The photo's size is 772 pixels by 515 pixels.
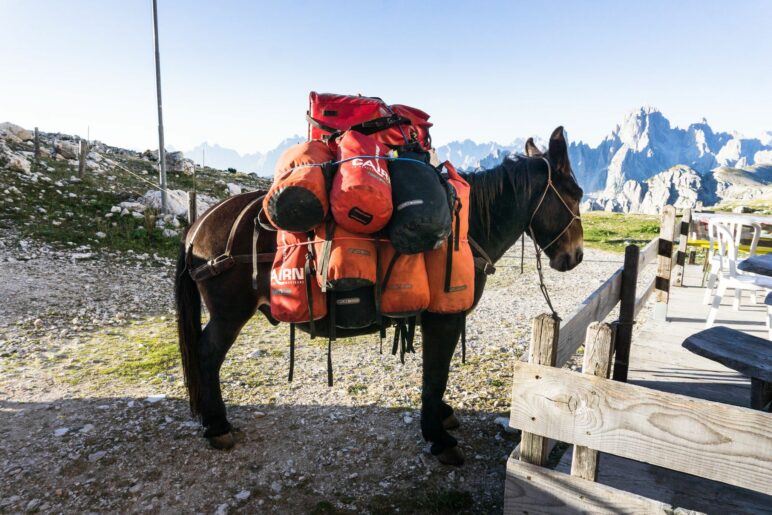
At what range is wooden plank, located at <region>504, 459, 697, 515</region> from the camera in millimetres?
2172

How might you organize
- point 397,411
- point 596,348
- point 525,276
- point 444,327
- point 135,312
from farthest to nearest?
1. point 525,276
2. point 135,312
3. point 397,411
4. point 444,327
5. point 596,348

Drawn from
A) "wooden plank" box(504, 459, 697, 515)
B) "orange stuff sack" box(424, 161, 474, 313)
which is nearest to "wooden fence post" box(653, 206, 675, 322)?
"orange stuff sack" box(424, 161, 474, 313)

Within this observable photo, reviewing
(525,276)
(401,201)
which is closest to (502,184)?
(401,201)

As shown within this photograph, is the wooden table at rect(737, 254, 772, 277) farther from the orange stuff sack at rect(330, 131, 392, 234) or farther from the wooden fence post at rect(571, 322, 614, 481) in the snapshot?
the orange stuff sack at rect(330, 131, 392, 234)

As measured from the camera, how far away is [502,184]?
374 centimetres

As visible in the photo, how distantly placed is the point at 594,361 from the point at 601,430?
35 cm

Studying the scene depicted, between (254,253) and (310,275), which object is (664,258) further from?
(254,253)

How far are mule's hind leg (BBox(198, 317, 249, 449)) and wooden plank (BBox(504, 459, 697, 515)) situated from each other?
249cm

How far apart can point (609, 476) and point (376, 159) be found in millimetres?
2811

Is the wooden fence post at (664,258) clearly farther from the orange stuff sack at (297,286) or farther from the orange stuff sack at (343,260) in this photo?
the orange stuff sack at (297,286)

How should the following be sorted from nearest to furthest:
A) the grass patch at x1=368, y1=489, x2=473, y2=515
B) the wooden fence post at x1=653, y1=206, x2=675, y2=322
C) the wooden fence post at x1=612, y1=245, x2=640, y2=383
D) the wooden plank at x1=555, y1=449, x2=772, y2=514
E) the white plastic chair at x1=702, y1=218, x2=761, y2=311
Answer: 1. the wooden plank at x1=555, y1=449, x2=772, y2=514
2. the grass patch at x1=368, y1=489, x2=473, y2=515
3. the wooden fence post at x1=612, y1=245, x2=640, y2=383
4. the wooden fence post at x1=653, y1=206, x2=675, y2=322
5. the white plastic chair at x1=702, y1=218, x2=761, y2=311

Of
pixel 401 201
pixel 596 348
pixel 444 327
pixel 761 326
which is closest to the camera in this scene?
pixel 596 348

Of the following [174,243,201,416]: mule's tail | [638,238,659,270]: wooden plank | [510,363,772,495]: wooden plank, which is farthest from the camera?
[638,238,659,270]: wooden plank

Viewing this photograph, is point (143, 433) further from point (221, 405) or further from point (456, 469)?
point (456, 469)
